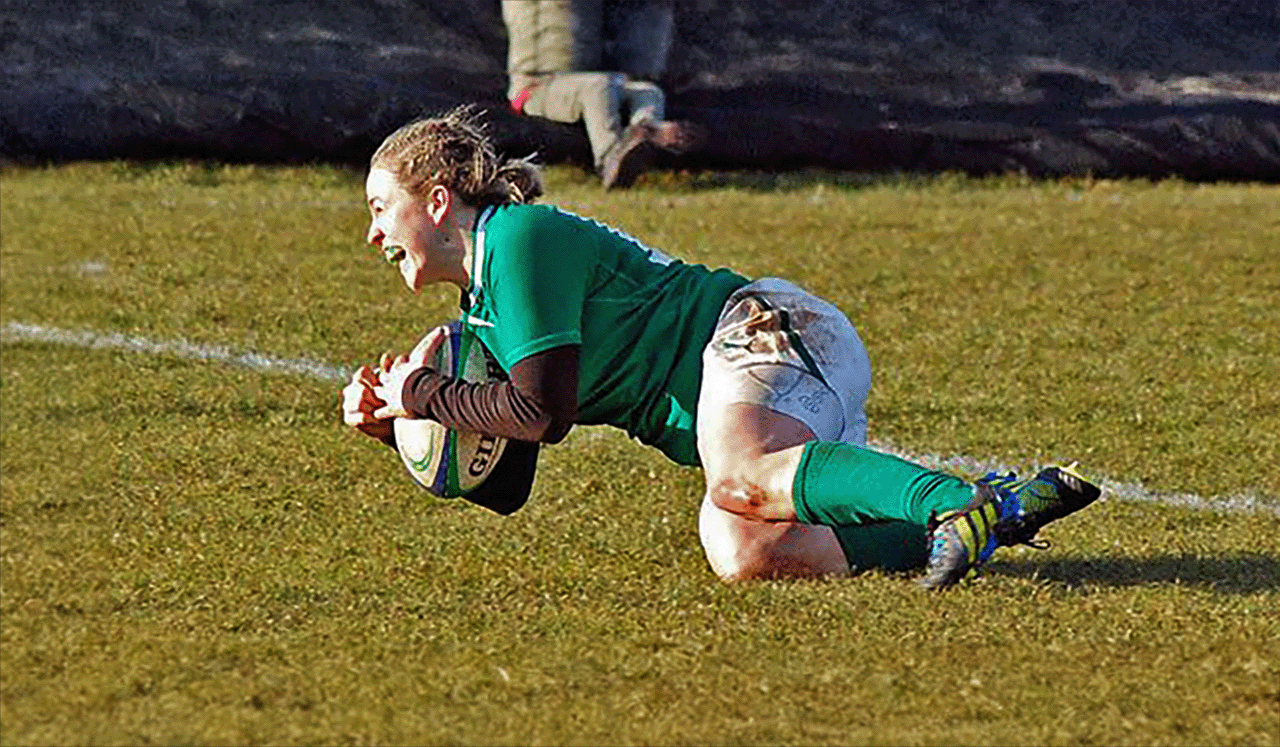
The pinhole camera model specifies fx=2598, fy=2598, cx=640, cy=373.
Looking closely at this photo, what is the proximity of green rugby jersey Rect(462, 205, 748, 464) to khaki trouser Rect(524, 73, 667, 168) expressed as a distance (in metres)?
7.41

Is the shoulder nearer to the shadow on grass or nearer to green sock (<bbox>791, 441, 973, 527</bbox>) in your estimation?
green sock (<bbox>791, 441, 973, 527</bbox>)

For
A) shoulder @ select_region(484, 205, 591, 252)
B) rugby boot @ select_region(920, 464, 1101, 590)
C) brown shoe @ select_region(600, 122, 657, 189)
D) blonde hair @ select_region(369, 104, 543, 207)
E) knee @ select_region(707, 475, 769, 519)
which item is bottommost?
brown shoe @ select_region(600, 122, 657, 189)

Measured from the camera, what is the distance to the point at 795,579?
6.82 m

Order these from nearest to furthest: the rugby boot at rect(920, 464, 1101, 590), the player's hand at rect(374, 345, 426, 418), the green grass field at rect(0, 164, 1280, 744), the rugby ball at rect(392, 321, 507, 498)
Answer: the green grass field at rect(0, 164, 1280, 744), the rugby boot at rect(920, 464, 1101, 590), the player's hand at rect(374, 345, 426, 418), the rugby ball at rect(392, 321, 507, 498)

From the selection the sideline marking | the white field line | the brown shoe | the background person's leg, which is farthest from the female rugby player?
the background person's leg

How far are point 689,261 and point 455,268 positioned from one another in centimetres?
540

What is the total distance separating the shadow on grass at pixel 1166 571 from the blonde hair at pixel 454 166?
1.64 m

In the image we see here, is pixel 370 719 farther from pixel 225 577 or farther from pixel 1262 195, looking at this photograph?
pixel 1262 195

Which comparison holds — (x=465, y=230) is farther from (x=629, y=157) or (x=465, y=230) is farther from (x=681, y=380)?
(x=629, y=157)

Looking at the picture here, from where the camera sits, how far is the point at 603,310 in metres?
6.80

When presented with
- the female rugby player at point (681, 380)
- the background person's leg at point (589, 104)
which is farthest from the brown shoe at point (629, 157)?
the female rugby player at point (681, 380)

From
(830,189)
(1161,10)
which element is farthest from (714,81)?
(1161,10)

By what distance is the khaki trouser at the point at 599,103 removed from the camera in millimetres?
14395

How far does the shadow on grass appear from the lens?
683 centimetres
